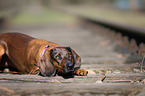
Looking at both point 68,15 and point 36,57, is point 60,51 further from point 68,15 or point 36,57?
point 68,15

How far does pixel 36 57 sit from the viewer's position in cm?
423

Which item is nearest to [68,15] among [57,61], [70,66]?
[57,61]

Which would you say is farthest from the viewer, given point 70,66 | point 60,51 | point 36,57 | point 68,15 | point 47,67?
point 68,15

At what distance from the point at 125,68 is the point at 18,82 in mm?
2049

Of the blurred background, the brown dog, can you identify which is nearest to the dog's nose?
the brown dog

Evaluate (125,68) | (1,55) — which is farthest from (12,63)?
(125,68)

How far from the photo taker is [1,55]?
484 cm

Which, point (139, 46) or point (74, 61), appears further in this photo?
point (139, 46)

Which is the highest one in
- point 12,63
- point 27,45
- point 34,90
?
point 27,45

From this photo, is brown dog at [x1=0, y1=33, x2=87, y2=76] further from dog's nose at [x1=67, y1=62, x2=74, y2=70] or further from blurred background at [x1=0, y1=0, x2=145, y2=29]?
blurred background at [x1=0, y1=0, x2=145, y2=29]

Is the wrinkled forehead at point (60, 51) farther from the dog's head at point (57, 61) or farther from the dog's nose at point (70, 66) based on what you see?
the dog's nose at point (70, 66)

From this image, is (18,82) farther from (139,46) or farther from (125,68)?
(139,46)

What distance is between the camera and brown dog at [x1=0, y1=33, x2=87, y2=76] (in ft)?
12.9

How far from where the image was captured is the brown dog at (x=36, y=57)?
392 centimetres
